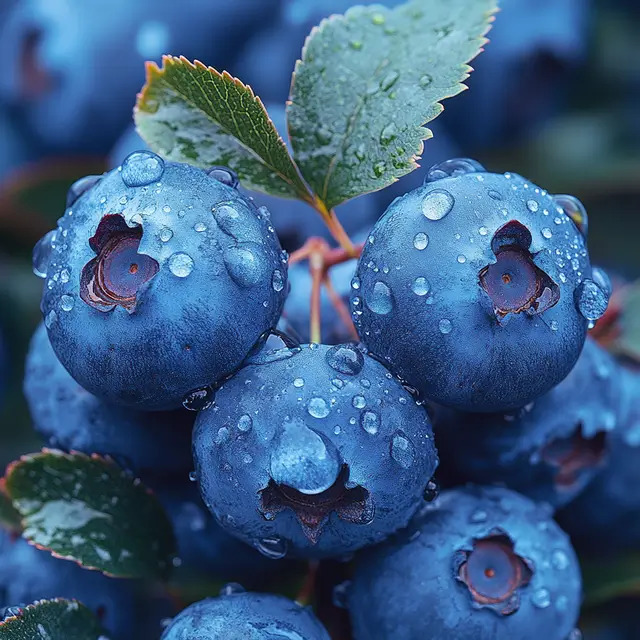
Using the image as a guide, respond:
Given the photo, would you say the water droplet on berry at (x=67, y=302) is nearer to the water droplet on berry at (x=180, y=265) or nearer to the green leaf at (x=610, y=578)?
the water droplet on berry at (x=180, y=265)

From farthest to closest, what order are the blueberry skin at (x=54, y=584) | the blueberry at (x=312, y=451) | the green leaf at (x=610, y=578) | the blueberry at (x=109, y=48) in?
the blueberry at (x=109, y=48) < the green leaf at (x=610, y=578) < the blueberry skin at (x=54, y=584) < the blueberry at (x=312, y=451)

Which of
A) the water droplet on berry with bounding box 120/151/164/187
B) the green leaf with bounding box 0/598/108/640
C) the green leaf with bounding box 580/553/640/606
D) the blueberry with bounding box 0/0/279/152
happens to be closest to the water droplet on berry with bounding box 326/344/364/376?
the water droplet on berry with bounding box 120/151/164/187

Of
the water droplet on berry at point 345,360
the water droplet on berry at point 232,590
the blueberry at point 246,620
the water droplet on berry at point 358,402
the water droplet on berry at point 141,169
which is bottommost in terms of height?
the water droplet on berry at point 232,590

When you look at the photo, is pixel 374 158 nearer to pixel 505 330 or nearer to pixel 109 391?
pixel 505 330

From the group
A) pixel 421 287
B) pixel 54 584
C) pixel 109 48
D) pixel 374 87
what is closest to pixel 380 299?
pixel 421 287

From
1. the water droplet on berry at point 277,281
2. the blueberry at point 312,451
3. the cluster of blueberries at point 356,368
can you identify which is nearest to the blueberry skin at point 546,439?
the cluster of blueberries at point 356,368

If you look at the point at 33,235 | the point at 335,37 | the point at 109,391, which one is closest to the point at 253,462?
the point at 109,391
